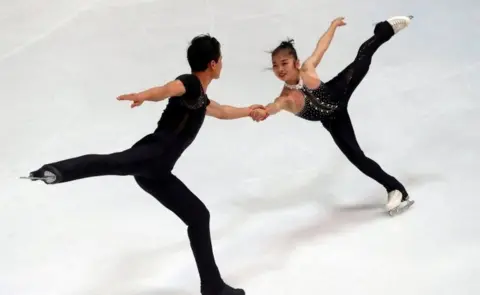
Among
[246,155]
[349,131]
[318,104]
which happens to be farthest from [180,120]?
[246,155]

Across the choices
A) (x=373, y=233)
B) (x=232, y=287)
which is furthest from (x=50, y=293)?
(x=373, y=233)

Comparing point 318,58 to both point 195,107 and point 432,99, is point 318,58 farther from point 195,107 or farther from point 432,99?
point 432,99

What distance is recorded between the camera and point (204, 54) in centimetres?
202

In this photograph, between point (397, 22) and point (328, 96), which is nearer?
point (328, 96)

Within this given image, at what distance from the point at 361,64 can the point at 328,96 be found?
0.76ft

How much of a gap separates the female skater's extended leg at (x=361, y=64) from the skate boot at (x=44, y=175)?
1.27 meters

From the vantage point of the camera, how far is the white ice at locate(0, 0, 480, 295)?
2.32 metres

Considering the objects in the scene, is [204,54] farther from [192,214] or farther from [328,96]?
[328,96]

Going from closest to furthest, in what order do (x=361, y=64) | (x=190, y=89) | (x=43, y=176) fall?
(x=43, y=176), (x=190, y=89), (x=361, y=64)

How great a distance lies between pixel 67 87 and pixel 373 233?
2167 millimetres

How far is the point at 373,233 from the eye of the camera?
2.45 m

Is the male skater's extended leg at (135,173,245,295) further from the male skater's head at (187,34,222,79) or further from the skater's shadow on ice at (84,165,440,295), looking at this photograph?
the male skater's head at (187,34,222,79)

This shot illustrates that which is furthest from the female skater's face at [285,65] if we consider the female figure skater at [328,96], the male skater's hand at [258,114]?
the male skater's hand at [258,114]

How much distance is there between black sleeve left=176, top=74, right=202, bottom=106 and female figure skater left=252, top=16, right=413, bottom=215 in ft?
1.44
